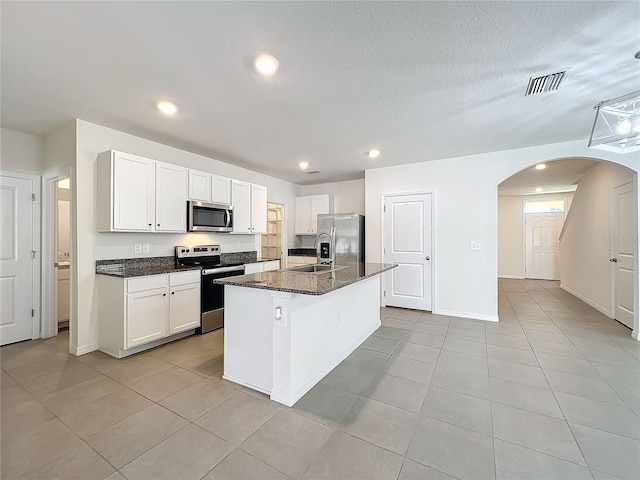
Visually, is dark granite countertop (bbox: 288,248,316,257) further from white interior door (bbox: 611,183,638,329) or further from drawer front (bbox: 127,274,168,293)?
white interior door (bbox: 611,183,638,329)

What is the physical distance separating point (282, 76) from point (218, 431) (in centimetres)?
254

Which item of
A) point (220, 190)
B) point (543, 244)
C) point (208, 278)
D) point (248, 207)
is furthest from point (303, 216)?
point (543, 244)

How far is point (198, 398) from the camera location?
7.09ft

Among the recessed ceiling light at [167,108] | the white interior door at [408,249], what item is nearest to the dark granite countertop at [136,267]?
the recessed ceiling light at [167,108]

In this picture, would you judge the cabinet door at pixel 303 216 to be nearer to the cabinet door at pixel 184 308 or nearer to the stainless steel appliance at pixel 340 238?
the stainless steel appliance at pixel 340 238

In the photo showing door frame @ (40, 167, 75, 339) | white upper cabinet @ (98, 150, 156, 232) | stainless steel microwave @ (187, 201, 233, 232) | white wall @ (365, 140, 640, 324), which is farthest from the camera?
white wall @ (365, 140, 640, 324)

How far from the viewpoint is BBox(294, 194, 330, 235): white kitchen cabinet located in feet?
20.0

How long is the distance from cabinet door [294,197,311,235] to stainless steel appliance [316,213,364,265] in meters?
0.69

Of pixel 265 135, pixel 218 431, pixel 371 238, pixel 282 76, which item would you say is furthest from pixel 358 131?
pixel 218 431

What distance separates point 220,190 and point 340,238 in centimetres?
233

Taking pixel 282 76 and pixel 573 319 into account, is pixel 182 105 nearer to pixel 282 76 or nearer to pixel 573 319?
pixel 282 76

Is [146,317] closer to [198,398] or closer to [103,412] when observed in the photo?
[103,412]

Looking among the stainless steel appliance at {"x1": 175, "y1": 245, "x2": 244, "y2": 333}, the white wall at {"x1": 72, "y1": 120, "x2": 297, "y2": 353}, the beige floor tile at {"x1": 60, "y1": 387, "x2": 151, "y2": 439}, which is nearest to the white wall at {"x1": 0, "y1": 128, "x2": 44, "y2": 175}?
the white wall at {"x1": 72, "y1": 120, "x2": 297, "y2": 353}

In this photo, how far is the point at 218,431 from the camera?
179 centimetres
